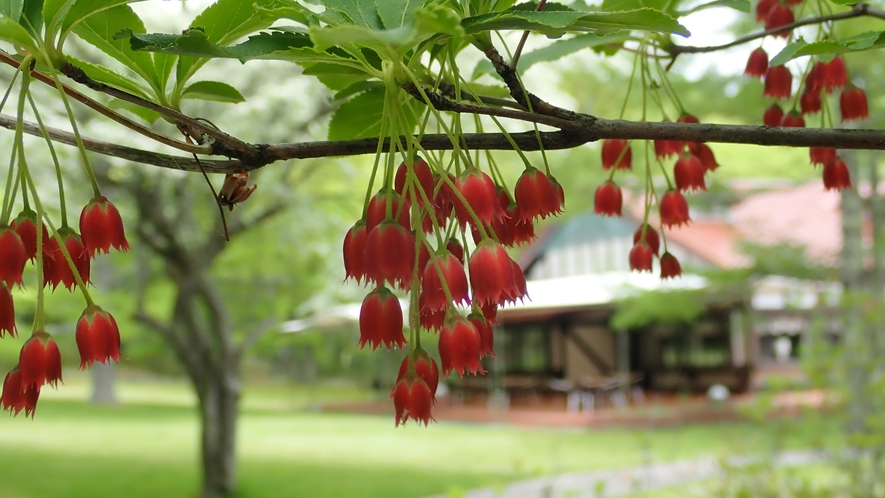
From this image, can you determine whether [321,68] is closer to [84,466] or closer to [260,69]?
[260,69]

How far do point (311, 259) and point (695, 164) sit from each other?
49.4ft

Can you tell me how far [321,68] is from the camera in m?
0.79

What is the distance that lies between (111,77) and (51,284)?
191 mm

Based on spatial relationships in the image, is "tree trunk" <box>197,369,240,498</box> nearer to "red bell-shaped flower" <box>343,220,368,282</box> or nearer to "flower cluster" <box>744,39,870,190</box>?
"flower cluster" <box>744,39,870,190</box>

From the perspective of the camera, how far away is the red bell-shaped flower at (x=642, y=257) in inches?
44.4

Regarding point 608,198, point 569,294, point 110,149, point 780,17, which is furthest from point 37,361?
point 569,294

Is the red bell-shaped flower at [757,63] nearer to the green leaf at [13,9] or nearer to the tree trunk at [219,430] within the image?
the green leaf at [13,9]

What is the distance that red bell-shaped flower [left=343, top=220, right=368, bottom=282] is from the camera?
65 cm

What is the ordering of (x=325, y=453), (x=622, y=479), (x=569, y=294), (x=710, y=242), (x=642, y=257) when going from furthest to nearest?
(x=710, y=242) < (x=569, y=294) < (x=325, y=453) < (x=622, y=479) < (x=642, y=257)

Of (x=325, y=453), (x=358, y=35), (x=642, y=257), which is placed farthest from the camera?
(x=325, y=453)

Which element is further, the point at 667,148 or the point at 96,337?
the point at 667,148

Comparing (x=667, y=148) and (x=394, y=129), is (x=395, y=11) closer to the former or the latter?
(x=394, y=129)

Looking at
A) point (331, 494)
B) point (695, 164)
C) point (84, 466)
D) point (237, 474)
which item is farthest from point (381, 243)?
point (84, 466)

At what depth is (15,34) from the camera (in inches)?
23.0
